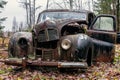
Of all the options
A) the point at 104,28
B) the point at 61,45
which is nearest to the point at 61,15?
the point at 104,28

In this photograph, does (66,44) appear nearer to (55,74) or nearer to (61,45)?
(61,45)

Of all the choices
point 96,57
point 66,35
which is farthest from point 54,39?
point 96,57

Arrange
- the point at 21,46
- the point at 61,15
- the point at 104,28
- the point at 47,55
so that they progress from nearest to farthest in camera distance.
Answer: the point at 47,55, the point at 21,46, the point at 61,15, the point at 104,28

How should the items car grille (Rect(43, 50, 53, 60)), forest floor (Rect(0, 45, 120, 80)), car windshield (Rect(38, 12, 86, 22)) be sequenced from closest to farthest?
1. forest floor (Rect(0, 45, 120, 80))
2. car grille (Rect(43, 50, 53, 60))
3. car windshield (Rect(38, 12, 86, 22))

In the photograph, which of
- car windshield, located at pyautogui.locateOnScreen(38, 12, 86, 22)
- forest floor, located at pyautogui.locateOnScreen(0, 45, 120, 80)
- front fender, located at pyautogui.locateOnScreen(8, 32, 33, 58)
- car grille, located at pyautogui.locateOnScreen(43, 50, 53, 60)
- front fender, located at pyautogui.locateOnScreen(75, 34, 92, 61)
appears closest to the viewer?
forest floor, located at pyautogui.locateOnScreen(0, 45, 120, 80)

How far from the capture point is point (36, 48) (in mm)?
11195

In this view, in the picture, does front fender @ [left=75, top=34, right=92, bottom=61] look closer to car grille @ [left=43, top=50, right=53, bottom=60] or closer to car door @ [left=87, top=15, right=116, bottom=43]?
car grille @ [left=43, top=50, right=53, bottom=60]

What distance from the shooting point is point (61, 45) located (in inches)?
426

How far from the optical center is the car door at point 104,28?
12.7 metres

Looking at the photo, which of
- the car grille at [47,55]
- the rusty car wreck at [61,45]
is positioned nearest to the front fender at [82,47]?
the rusty car wreck at [61,45]

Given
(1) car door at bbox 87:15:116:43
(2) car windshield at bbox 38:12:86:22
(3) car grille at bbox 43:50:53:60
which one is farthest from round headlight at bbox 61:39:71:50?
(2) car windshield at bbox 38:12:86:22

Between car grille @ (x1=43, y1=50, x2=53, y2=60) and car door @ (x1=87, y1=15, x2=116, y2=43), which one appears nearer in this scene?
car grille @ (x1=43, y1=50, x2=53, y2=60)

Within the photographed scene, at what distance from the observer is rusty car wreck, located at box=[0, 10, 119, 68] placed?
1063 centimetres

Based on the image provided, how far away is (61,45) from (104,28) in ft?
9.37
